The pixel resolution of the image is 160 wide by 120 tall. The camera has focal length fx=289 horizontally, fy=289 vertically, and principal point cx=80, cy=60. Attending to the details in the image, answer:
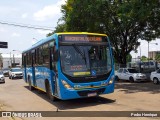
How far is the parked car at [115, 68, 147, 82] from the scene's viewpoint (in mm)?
26547

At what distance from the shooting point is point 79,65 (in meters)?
12.4

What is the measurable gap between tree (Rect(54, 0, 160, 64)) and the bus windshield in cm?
814

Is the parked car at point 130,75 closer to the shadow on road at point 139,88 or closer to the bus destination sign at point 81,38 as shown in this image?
the shadow on road at point 139,88

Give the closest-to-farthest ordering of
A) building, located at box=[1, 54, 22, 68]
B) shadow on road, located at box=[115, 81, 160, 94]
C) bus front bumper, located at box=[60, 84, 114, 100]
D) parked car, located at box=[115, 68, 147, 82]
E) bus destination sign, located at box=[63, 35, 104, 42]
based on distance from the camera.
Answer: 1. bus front bumper, located at box=[60, 84, 114, 100]
2. bus destination sign, located at box=[63, 35, 104, 42]
3. shadow on road, located at box=[115, 81, 160, 94]
4. parked car, located at box=[115, 68, 147, 82]
5. building, located at box=[1, 54, 22, 68]

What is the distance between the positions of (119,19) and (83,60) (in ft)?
53.0

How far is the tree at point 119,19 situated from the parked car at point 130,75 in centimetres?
444

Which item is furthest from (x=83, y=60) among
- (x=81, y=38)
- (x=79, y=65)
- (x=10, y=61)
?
(x=10, y=61)

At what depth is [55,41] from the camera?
12.7 m

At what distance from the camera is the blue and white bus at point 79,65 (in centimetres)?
1219

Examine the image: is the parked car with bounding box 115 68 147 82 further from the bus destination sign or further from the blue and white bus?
the bus destination sign

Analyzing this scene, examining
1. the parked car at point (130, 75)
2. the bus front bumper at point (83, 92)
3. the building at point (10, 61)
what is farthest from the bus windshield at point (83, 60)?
the building at point (10, 61)

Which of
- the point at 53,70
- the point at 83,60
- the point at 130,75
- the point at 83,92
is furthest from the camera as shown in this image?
the point at 130,75

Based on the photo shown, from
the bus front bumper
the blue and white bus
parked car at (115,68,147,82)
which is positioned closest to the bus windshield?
the blue and white bus

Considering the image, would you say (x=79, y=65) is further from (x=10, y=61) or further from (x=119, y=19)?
(x=10, y=61)
